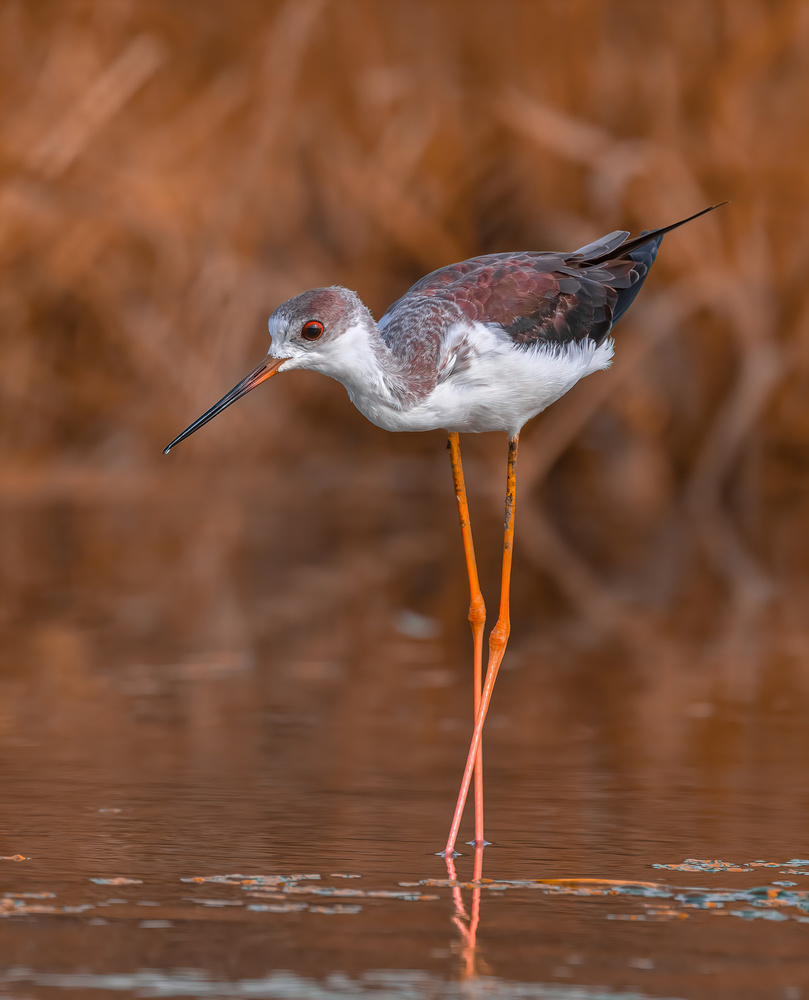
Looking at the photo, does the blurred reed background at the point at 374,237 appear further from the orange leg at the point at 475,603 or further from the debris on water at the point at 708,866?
the debris on water at the point at 708,866

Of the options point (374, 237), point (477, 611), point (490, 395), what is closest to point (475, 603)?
point (477, 611)

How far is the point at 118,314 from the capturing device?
17156mm

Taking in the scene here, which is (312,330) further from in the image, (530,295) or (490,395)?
(530,295)

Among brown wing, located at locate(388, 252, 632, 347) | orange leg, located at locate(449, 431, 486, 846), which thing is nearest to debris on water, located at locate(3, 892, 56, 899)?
orange leg, located at locate(449, 431, 486, 846)

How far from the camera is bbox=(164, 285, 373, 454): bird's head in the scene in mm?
5691

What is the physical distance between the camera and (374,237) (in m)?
17.0

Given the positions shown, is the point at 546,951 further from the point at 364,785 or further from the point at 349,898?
the point at 364,785

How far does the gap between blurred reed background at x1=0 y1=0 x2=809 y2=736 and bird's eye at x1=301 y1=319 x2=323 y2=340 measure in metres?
8.28

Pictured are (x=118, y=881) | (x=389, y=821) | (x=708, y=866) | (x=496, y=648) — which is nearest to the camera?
(x=118, y=881)

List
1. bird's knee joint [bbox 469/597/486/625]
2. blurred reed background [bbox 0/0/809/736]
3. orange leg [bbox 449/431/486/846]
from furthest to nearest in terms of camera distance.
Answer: blurred reed background [bbox 0/0/809/736]
bird's knee joint [bbox 469/597/486/625]
orange leg [bbox 449/431/486/846]

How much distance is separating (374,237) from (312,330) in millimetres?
11460

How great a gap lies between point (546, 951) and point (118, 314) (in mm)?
13349

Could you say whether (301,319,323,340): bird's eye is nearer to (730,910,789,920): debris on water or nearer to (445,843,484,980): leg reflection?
(445,843,484,980): leg reflection

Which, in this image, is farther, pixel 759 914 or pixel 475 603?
pixel 475 603
